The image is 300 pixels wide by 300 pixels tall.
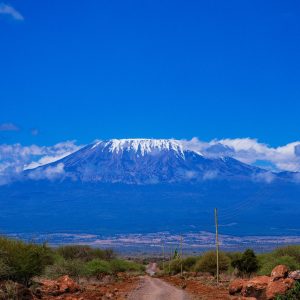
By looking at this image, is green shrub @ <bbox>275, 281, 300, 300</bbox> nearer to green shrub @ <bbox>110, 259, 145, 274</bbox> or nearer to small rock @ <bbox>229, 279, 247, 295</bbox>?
small rock @ <bbox>229, 279, 247, 295</bbox>

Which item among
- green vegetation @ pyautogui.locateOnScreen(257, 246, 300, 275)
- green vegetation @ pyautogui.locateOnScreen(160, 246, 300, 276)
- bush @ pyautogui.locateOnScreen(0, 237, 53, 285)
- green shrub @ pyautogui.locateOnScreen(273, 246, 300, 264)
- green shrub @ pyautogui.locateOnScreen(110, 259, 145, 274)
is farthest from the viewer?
green shrub @ pyautogui.locateOnScreen(110, 259, 145, 274)

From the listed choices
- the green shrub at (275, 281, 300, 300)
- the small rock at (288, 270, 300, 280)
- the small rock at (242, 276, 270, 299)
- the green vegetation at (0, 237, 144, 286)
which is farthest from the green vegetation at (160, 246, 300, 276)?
the green shrub at (275, 281, 300, 300)

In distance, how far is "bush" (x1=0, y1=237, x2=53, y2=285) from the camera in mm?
33594

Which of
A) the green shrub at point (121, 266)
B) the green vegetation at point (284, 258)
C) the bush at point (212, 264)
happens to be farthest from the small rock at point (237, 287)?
the green shrub at point (121, 266)

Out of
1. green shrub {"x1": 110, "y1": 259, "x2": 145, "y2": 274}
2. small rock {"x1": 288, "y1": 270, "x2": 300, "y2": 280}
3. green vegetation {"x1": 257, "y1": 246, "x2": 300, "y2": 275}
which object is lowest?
green shrub {"x1": 110, "y1": 259, "x2": 145, "y2": 274}

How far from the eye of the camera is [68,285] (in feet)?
125

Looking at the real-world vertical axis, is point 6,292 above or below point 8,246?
below

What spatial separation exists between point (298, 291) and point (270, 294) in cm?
453

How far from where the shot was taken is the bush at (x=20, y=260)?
33594 millimetres

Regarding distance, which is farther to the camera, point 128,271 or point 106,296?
point 128,271

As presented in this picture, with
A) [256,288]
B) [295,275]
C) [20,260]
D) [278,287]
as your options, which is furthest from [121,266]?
[295,275]

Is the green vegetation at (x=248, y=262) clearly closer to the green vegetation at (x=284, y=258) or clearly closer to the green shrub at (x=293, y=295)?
the green vegetation at (x=284, y=258)

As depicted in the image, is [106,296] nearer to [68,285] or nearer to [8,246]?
[68,285]

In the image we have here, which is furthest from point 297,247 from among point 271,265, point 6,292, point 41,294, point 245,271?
point 6,292
